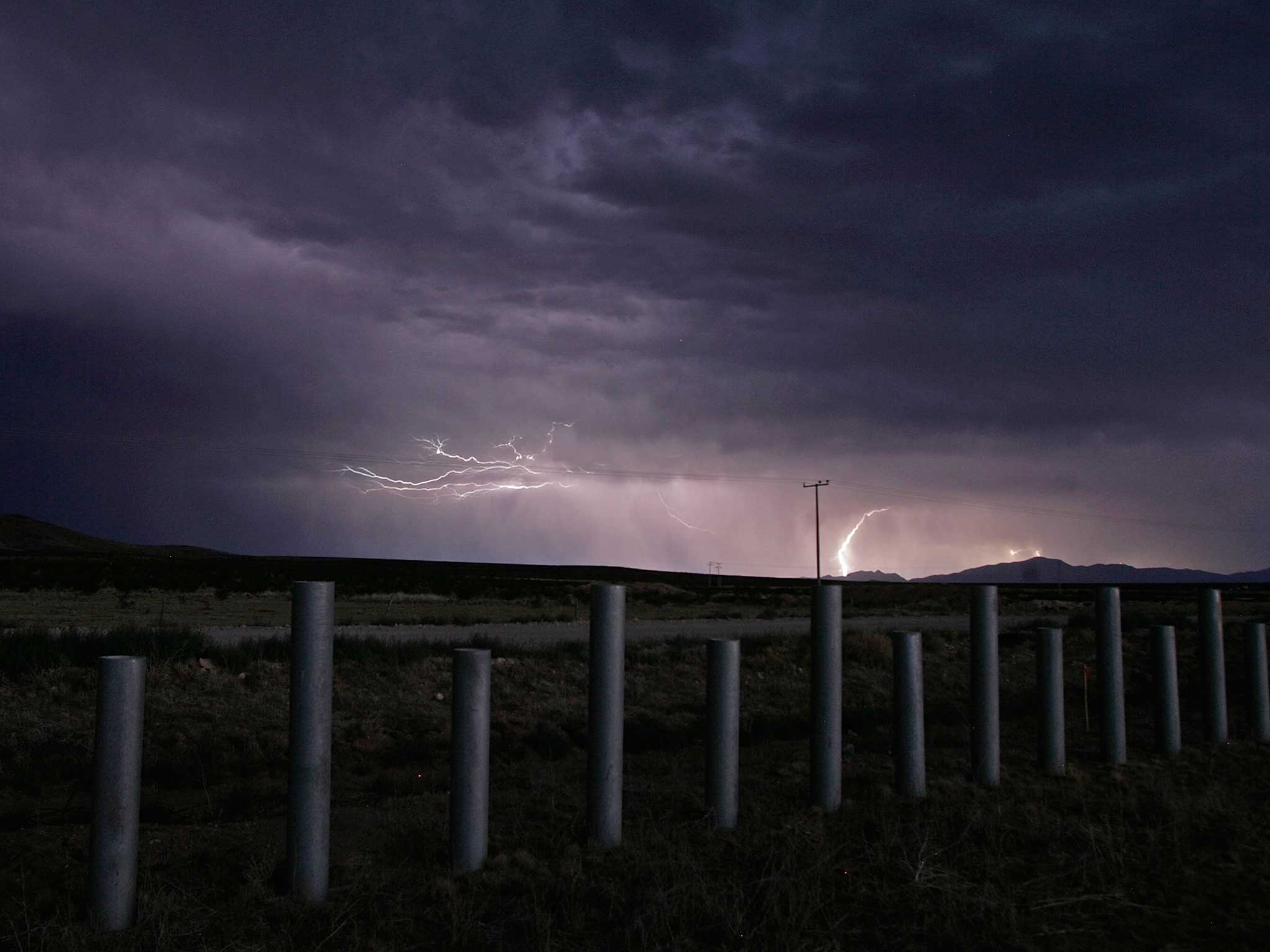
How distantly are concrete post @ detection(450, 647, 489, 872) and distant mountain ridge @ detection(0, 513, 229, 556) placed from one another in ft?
541

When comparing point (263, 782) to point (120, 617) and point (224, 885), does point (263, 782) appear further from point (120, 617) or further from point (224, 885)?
point (120, 617)

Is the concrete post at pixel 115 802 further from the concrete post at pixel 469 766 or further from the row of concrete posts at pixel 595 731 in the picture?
the concrete post at pixel 469 766

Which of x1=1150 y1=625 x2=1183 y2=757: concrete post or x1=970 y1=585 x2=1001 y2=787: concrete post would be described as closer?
x1=970 y1=585 x2=1001 y2=787: concrete post

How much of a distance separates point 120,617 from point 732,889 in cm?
2375

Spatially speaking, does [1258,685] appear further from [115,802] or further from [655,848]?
[115,802]

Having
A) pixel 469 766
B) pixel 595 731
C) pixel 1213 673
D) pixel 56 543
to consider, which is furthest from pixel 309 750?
pixel 56 543

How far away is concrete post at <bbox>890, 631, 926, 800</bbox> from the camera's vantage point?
5609 millimetres

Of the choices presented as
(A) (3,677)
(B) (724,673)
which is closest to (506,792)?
(B) (724,673)

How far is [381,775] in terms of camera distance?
7.55 meters

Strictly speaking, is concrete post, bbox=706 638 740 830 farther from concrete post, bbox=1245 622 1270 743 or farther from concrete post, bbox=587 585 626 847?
concrete post, bbox=1245 622 1270 743

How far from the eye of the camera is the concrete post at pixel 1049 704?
636cm

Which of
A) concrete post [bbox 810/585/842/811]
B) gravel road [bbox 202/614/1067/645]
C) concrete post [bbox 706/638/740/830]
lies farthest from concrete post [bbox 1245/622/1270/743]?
gravel road [bbox 202/614/1067/645]

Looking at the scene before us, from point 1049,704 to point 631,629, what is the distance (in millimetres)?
15458

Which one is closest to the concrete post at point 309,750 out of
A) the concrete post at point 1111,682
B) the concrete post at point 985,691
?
the concrete post at point 985,691
